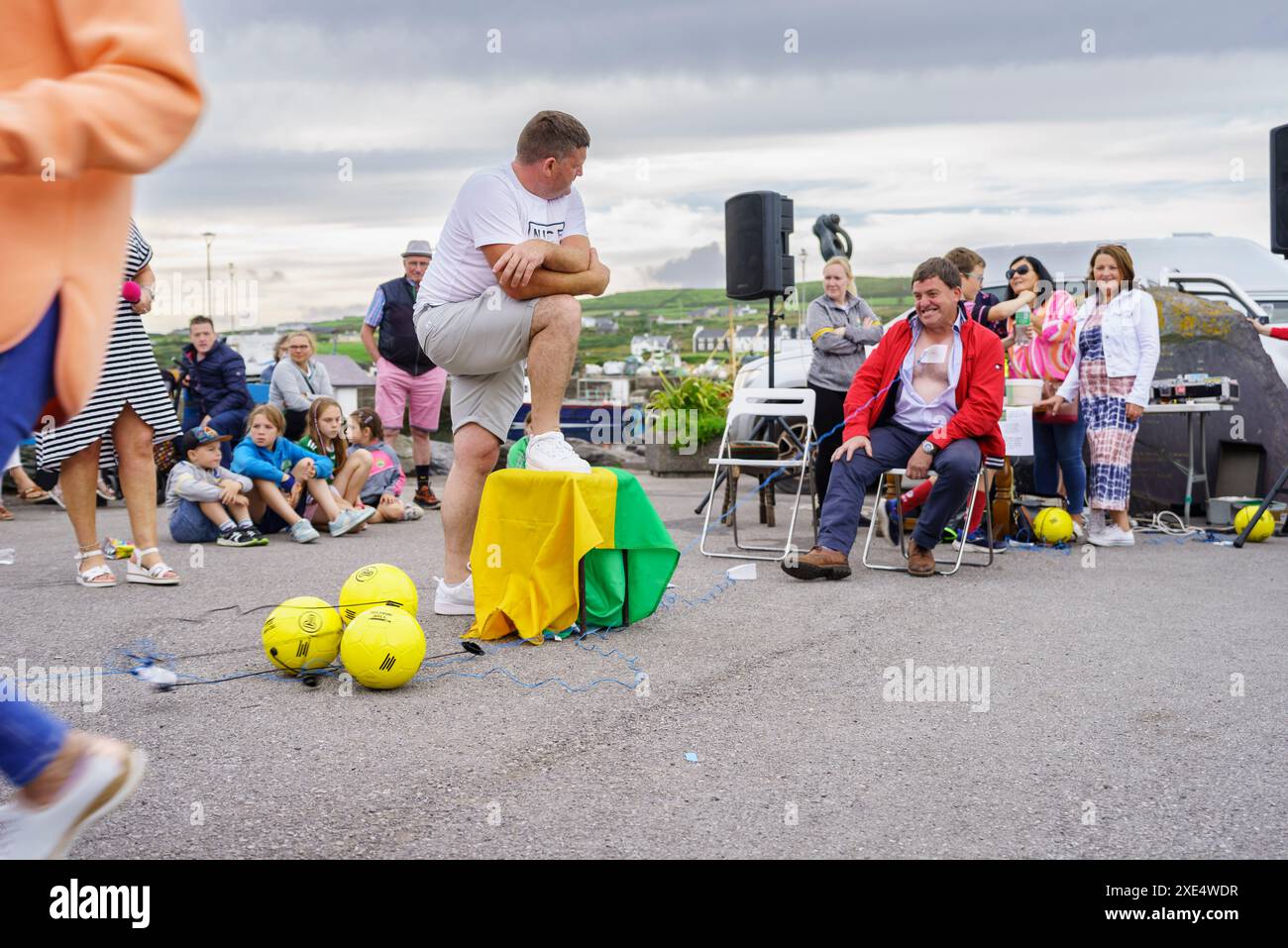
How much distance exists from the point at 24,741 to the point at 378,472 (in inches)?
287

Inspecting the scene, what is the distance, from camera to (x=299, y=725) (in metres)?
3.61

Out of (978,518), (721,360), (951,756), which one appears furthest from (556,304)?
(721,360)

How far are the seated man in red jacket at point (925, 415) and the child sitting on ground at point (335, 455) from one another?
3.71 metres

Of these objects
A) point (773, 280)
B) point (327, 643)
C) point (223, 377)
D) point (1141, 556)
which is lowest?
point (1141, 556)

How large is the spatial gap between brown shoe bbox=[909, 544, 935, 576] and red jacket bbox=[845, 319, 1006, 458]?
0.60 m

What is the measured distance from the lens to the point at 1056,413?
832 centimetres

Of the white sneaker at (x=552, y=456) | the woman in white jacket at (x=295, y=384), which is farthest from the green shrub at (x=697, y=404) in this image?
the white sneaker at (x=552, y=456)

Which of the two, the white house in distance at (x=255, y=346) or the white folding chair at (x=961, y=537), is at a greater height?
the white house in distance at (x=255, y=346)

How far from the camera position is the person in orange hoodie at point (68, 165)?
75.5 inches

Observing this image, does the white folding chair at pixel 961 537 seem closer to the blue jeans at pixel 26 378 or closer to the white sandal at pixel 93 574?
the white sandal at pixel 93 574

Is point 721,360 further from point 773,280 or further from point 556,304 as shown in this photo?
point 556,304

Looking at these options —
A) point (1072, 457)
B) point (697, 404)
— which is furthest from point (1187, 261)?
point (1072, 457)

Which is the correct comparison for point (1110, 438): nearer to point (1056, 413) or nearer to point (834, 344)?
point (1056, 413)

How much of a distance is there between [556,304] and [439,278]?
0.57 meters
